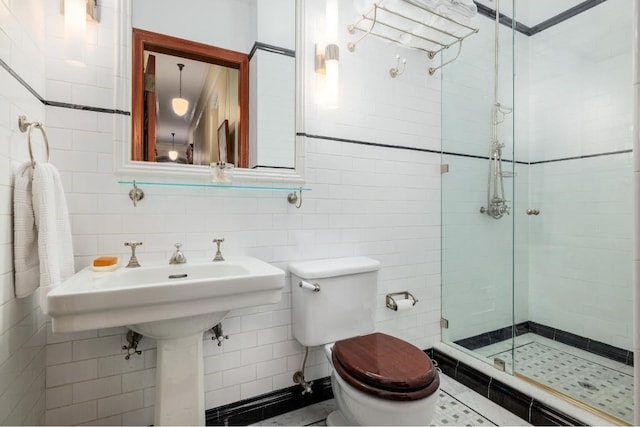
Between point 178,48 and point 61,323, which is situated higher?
point 178,48

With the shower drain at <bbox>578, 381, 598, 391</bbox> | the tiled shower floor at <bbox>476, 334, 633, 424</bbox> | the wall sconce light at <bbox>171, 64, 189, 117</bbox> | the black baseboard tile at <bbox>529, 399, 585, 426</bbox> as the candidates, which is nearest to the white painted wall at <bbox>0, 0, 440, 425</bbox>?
the wall sconce light at <bbox>171, 64, 189, 117</bbox>

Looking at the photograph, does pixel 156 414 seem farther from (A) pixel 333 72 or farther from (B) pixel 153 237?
(A) pixel 333 72

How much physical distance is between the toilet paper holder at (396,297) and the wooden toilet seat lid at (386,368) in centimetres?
37

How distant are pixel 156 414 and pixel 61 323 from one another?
1.77 ft

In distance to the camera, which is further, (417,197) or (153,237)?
(417,197)

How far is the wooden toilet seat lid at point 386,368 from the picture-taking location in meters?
1.05

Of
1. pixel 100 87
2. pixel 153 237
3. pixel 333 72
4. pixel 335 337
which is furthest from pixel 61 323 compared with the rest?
pixel 333 72

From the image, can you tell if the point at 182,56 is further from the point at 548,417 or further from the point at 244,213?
the point at 548,417

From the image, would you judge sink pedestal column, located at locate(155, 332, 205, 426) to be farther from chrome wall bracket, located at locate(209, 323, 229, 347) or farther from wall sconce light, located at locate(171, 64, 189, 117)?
wall sconce light, located at locate(171, 64, 189, 117)

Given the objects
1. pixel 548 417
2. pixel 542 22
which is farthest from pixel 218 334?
pixel 542 22

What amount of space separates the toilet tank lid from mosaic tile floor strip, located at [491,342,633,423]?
1.01 meters

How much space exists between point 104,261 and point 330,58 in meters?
1.38

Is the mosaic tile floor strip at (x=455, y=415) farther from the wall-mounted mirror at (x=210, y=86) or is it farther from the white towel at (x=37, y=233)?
the white towel at (x=37, y=233)

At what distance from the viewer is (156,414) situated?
108 centimetres
